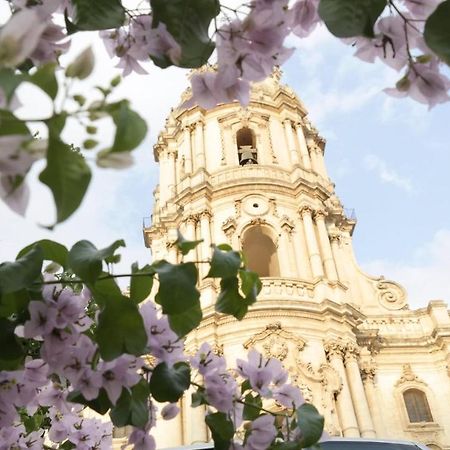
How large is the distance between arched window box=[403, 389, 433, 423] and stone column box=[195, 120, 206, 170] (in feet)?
34.6

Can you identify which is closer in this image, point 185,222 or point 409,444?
point 409,444

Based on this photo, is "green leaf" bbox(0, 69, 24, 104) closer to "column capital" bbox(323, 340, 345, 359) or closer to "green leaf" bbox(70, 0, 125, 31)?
"green leaf" bbox(70, 0, 125, 31)

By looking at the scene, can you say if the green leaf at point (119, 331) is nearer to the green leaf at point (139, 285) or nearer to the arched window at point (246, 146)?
the green leaf at point (139, 285)

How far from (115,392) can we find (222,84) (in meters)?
1.22

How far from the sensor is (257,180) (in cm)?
2077

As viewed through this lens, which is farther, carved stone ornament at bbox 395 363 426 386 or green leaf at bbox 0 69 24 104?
carved stone ornament at bbox 395 363 426 386

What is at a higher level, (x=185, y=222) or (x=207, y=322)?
(x=185, y=222)

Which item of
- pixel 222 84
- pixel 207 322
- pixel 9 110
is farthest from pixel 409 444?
pixel 207 322

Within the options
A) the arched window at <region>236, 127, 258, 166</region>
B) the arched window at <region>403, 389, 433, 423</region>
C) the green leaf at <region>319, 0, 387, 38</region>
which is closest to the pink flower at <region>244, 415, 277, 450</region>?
the green leaf at <region>319, 0, 387, 38</region>

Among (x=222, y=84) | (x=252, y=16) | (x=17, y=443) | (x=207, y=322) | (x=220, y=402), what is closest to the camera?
(x=252, y=16)

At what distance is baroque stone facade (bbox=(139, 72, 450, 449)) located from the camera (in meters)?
16.5

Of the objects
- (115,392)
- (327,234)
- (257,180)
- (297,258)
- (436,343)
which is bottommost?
(115,392)

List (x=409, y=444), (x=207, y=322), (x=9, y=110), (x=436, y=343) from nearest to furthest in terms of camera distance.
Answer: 1. (x=9, y=110)
2. (x=409, y=444)
3. (x=207, y=322)
4. (x=436, y=343)

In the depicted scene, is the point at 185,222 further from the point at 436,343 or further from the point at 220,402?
the point at 220,402
